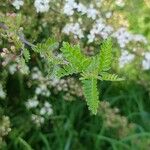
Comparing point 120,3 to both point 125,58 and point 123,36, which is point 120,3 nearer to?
point 123,36

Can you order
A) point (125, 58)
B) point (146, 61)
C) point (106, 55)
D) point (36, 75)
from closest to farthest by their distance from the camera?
point (106, 55)
point (36, 75)
point (125, 58)
point (146, 61)

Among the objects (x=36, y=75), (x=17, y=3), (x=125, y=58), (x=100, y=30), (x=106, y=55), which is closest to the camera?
(x=106, y=55)

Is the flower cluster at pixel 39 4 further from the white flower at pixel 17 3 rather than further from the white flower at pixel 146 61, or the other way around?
the white flower at pixel 146 61

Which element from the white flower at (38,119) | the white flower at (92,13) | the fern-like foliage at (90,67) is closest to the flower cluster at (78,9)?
the white flower at (92,13)

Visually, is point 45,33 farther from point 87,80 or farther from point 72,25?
point 87,80

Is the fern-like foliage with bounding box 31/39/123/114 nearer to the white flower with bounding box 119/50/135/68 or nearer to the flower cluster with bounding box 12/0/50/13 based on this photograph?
the flower cluster with bounding box 12/0/50/13

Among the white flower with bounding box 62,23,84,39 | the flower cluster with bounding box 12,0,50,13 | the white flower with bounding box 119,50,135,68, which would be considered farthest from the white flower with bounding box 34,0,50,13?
the white flower with bounding box 119,50,135,68

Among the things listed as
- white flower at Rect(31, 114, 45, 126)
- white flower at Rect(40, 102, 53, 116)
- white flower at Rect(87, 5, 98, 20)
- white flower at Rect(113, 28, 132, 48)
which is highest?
white flower at Rect(87, 5, 98, 20)

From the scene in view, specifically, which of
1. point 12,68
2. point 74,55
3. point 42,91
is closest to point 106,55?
point 74,55

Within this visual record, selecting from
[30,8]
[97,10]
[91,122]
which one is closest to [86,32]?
[97,10]
